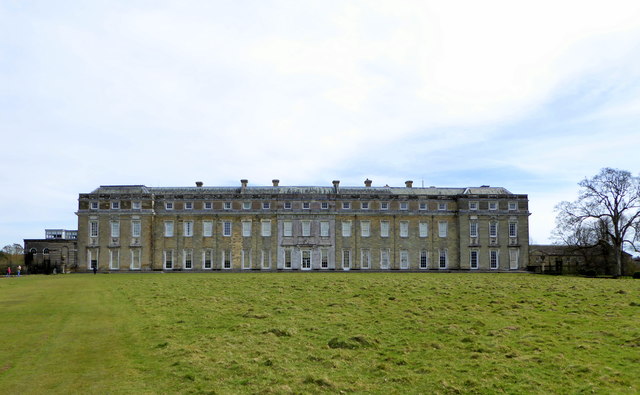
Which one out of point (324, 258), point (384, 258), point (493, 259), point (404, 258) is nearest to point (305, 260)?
point (324, 258)

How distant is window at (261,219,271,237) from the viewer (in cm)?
6309

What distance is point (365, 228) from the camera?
209 ft

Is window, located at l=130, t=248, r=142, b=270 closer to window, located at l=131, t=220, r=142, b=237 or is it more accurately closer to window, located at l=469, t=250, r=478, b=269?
window, located at l=131, t=220, r=142, b=237

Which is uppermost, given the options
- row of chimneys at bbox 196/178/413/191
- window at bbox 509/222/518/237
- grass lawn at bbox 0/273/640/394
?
row of chimneys at bbox 196/178/413/191

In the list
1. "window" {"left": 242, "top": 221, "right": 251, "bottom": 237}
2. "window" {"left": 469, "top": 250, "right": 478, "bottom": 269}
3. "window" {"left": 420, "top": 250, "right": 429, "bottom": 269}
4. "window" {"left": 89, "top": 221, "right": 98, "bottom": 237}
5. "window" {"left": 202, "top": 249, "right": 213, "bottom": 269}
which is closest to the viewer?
"window" {"left": 89, "top": 221, "right": 98, "bottom": 237}

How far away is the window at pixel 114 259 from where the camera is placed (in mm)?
61125

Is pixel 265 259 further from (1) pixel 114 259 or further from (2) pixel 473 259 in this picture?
(2) pixel 473 259

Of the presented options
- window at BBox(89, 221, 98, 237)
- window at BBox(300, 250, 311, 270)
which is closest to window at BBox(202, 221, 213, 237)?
window at BBox(300, 250, 311, 270)

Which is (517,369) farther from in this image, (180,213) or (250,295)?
(180,213)

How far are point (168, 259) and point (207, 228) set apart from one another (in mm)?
5647

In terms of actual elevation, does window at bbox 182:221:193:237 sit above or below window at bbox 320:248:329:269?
above

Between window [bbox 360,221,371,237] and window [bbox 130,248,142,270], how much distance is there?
84.0ft

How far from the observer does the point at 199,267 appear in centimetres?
6197

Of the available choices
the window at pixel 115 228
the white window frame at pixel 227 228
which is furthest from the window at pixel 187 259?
the window at pixel 115 228
